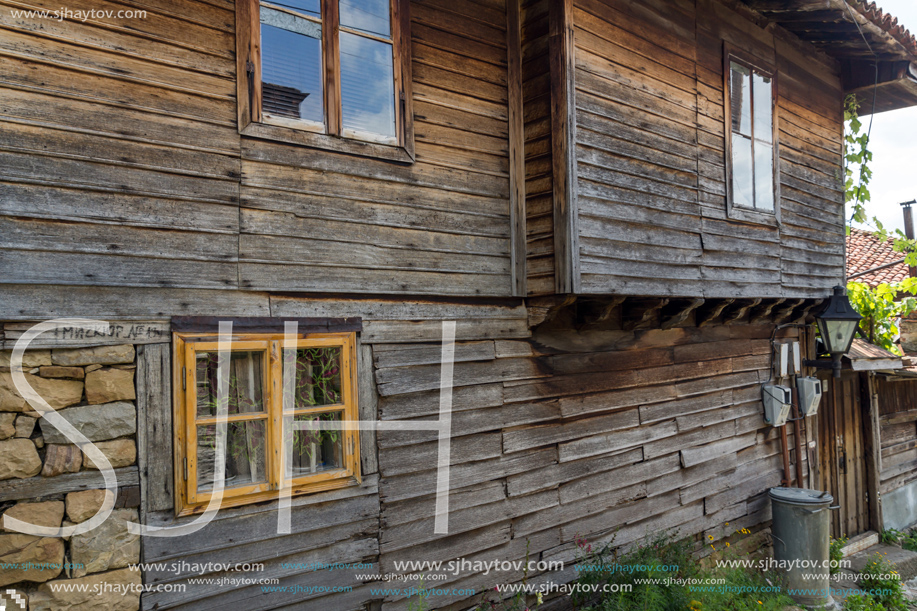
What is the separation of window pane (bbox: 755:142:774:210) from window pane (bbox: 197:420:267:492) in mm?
6076

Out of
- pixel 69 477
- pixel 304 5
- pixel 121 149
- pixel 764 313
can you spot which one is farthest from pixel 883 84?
pixel 69 477

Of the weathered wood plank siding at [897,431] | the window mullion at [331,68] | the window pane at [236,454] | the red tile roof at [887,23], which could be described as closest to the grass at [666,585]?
the window pane at [236,454]

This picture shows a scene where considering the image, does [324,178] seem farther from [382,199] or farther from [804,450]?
[804,450]

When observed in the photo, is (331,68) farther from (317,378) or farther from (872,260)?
(872,260)

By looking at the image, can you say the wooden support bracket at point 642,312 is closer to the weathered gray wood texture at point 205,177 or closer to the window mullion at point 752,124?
the weathered gray wood texture at point 205,177

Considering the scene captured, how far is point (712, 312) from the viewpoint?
6395 mm

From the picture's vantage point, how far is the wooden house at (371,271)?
3.12 metres

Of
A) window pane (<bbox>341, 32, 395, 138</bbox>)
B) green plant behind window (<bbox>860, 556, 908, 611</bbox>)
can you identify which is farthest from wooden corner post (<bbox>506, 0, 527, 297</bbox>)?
green plant behind window (<bbox>860, 556, 908, 611</bbox>)

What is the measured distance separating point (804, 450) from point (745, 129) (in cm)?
463

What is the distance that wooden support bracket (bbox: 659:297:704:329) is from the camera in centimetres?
573

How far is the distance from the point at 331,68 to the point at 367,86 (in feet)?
0.98

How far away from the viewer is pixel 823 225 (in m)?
7.88

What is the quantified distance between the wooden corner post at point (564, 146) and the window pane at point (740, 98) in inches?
113

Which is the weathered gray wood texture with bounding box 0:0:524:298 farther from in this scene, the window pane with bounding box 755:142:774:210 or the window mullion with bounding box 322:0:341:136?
the window pane with bounding box 755:142:774:210
